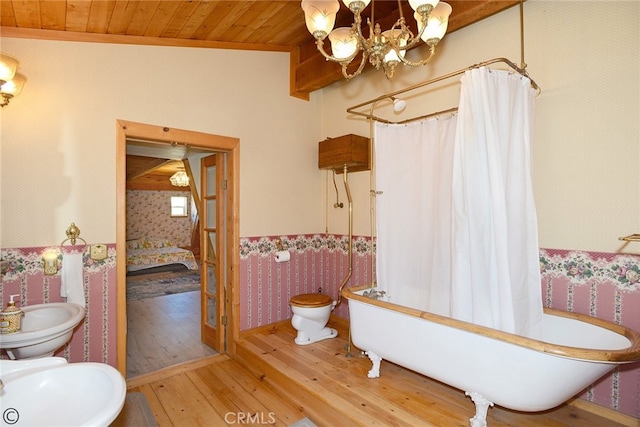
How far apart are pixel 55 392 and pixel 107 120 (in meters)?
1.91

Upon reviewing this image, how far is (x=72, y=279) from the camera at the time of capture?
2160 mm

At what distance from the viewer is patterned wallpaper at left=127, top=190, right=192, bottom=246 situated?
7.73 m

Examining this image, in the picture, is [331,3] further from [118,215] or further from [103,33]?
[118,215]

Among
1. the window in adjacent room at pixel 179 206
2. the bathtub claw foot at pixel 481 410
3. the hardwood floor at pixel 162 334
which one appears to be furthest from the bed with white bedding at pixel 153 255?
the bathtub claw foot at pixel 481 410

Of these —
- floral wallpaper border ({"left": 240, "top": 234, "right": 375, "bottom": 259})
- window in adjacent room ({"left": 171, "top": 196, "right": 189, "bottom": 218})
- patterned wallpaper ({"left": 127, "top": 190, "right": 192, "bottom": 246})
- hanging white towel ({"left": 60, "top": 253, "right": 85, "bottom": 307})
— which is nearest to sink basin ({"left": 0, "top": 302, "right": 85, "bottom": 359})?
hanging white towel ({"left": 60, "top": 253, "right": 85, "bottom": 307})

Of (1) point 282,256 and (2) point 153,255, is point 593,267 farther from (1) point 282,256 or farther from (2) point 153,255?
(2) point 153,255

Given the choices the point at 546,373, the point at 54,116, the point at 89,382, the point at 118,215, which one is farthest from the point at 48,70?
the point at 546,373

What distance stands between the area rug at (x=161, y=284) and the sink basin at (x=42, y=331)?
10.8 ft

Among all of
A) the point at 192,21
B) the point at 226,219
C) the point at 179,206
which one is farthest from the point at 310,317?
the point at 179,206

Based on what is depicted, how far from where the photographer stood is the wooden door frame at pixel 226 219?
7.79 feet

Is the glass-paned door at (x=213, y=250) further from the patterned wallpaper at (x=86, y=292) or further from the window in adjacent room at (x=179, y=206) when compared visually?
the window in adjacent room at (x=179, y=206)

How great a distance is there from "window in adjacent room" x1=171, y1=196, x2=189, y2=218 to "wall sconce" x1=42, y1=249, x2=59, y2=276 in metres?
6.61

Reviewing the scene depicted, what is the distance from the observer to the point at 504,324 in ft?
5.61

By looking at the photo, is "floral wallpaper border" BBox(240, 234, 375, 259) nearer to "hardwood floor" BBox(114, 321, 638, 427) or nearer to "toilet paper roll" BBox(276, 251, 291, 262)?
"toilet paper roll" BBox(276, 251, 291, 262)
